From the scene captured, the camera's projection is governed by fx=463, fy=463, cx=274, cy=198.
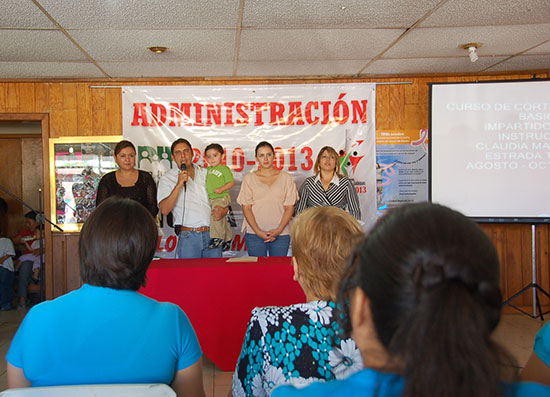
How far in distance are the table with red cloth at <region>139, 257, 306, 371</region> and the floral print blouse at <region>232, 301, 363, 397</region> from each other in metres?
1.59

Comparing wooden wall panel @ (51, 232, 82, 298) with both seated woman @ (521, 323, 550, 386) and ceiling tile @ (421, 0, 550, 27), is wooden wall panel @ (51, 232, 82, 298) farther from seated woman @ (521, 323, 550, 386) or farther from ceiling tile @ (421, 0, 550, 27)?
seated woman @ (521, 323, 550, 386)

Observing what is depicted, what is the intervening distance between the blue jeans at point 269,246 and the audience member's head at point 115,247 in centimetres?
303

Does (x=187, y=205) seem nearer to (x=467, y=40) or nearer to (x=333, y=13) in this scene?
(x=333, y=13)

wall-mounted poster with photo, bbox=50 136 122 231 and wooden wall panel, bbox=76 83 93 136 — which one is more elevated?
wooden wall panel, bbox=76 83 93 136

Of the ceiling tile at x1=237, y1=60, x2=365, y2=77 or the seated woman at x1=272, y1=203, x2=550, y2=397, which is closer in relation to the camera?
the seated woman at x1=272, y1=203, x2=550, y2=397

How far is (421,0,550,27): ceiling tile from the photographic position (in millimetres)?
3119

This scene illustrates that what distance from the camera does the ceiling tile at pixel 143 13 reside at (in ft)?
9.83

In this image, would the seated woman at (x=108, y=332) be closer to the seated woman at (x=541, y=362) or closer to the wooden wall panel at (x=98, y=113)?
the seated woman at (x=541, y=362)

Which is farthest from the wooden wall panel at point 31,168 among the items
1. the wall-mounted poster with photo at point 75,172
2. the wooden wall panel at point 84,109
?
the wooden wall panel at point 84,109

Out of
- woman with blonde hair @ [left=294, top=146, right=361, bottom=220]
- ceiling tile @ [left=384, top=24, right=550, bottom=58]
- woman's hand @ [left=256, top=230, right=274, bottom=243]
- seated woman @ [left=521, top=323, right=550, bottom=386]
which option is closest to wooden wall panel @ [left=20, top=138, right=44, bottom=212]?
woman's hand @ [left=256, top=230, right=274, bottom=243]

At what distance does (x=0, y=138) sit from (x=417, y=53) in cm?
598

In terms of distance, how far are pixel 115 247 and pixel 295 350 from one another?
22.5 inches

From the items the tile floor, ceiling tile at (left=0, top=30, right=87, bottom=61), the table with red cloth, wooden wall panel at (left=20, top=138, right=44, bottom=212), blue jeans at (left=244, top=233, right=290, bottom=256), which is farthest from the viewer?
wooden wall panel at (left=20, top=138, right=44, bottom=212)

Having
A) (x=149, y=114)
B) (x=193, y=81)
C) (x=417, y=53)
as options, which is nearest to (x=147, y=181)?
(x=149, y=114)
